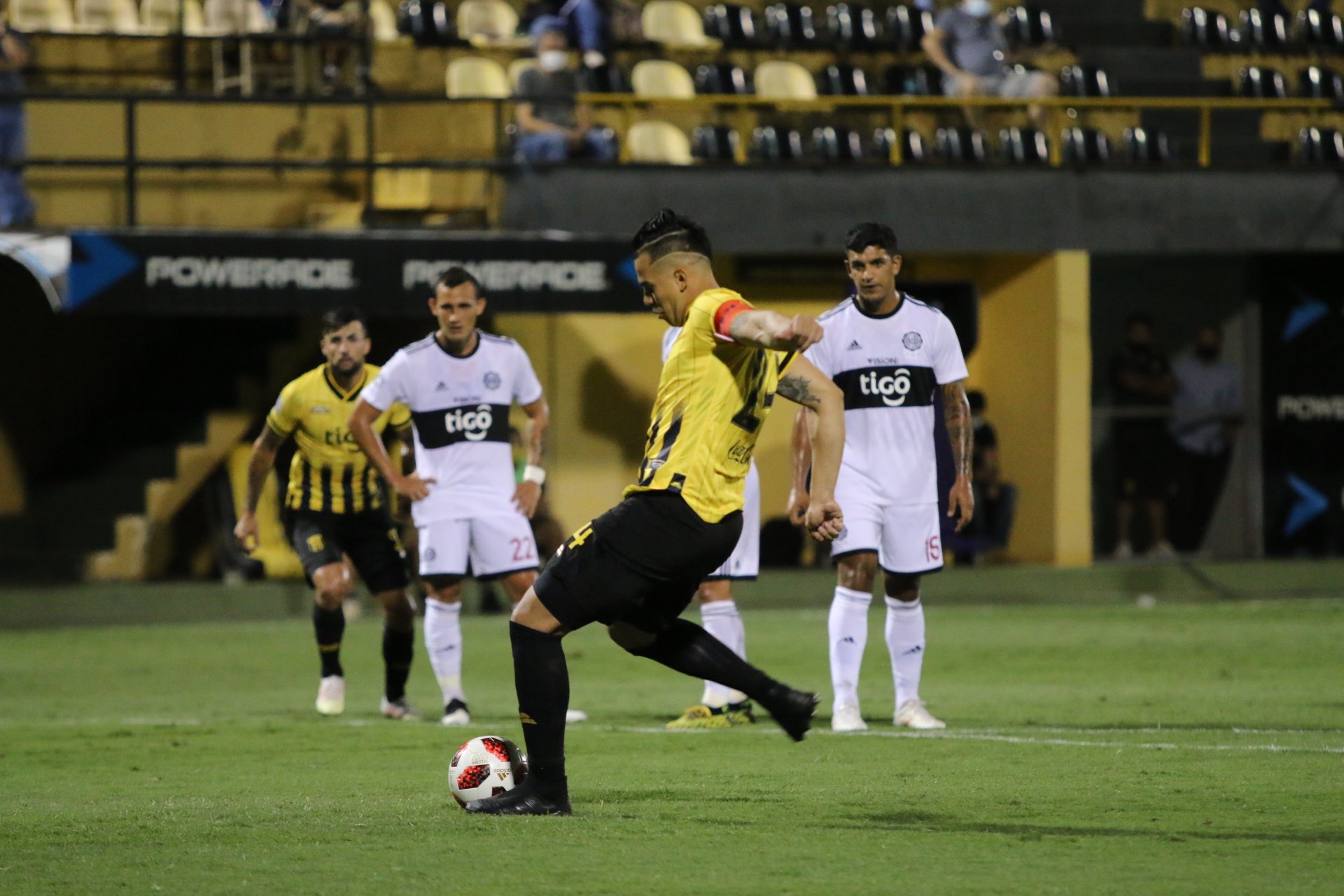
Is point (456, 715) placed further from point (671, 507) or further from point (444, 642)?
point (671, 507)

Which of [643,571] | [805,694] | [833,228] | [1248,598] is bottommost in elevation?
[1248,598]

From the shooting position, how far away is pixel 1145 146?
21.8 meters

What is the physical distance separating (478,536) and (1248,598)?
11.3 m

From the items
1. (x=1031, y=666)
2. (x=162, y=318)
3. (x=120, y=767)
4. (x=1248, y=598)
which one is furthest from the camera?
(x=162, y=318)

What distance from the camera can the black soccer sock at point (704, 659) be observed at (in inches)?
253

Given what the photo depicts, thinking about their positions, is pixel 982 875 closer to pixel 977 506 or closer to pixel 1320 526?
pixel 977 506

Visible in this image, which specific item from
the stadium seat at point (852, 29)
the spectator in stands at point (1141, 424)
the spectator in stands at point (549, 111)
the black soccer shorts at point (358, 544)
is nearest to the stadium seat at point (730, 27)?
the stadium seat at point (852, 29)

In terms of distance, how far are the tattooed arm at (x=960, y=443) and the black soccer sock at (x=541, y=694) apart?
3593mm

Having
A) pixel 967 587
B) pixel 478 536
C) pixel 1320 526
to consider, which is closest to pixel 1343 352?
pixel 1320 526

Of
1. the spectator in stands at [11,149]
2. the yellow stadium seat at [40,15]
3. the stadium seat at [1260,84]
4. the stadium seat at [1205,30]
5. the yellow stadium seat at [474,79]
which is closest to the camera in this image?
the spectator in stands at [11,149]

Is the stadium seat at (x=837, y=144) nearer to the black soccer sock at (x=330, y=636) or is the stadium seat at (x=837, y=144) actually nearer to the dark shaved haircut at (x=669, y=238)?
the black soccer sock at (x=330, y=636)

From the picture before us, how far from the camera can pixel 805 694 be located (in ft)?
21.2

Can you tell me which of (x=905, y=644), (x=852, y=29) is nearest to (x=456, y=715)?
(x=905, y=644)

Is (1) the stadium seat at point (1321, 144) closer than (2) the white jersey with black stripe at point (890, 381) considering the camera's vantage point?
No
